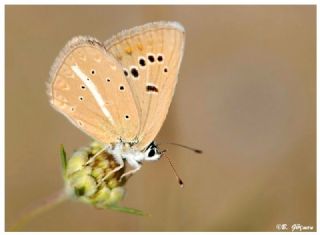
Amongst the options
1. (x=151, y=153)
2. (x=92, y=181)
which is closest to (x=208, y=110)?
(x=151, y=153)

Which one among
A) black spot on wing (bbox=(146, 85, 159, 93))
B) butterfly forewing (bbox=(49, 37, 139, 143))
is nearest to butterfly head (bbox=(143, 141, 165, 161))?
butterfly forewing (bbox=(49, 37, 139, 143))

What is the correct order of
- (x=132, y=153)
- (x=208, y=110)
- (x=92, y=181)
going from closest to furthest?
(x=92, y=181) → (x=132, y=153) → (x=208, y=110)

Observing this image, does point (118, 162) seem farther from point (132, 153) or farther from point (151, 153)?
point (151, 153)

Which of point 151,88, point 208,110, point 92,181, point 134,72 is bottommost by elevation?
point 208,110

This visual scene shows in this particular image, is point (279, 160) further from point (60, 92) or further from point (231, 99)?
point (60, 92)

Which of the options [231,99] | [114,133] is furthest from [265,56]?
[114,133]
